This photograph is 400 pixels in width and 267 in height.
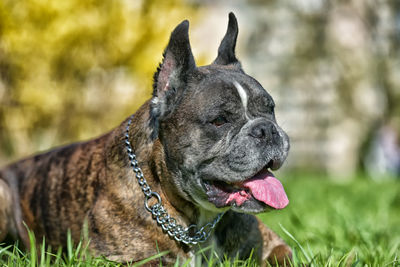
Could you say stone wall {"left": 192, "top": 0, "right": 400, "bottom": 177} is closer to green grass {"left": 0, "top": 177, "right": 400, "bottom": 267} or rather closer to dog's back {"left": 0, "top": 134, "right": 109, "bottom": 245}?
green grass {"left": 0, "top": 177, "right": 400, "bottom": 267}

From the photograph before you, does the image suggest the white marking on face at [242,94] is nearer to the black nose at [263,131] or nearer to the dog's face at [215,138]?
the dog's face at [215,138]

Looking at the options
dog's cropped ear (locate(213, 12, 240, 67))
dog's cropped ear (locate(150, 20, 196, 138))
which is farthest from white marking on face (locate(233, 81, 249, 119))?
dog's cropped ear (locate(213, 12, 240, 67))

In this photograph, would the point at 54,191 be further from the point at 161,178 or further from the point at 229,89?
the point at 229,89

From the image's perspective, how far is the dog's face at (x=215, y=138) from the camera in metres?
2.92

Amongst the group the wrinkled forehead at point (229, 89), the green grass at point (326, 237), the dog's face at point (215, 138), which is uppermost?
the wrinkled forehead at point (229, 89)

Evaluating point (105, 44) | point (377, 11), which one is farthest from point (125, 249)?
point (377, 11)

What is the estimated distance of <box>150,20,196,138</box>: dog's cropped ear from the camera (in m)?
3.04

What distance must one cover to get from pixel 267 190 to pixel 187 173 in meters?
0.46

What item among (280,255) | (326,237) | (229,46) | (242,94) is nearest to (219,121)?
(242,94)

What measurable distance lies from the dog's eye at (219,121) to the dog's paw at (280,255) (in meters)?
0.89

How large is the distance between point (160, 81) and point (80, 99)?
18.3ft

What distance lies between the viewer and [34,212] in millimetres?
3598

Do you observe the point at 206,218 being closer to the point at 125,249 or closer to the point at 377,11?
the point at 125,249

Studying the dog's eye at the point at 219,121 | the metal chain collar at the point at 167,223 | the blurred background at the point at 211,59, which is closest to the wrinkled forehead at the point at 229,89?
the dog's eye at the point at 219,121
